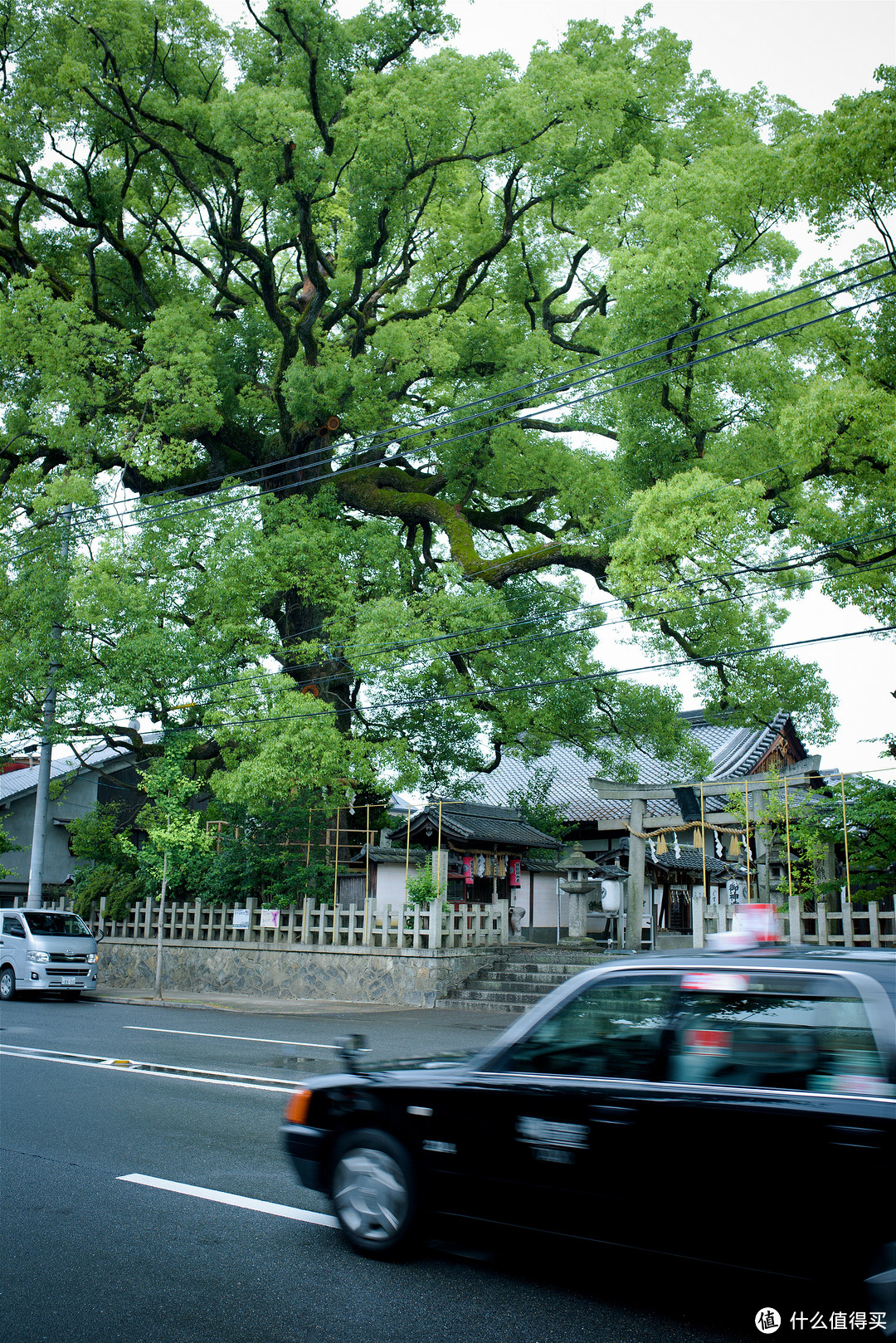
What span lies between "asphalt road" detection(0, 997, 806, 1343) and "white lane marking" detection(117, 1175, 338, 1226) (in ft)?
0.09

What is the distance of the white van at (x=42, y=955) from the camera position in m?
19.6

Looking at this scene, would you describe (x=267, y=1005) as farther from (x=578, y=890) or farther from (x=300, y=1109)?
(x=300, y=1109)

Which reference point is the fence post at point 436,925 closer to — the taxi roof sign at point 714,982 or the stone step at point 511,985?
the stone step at point 511,985

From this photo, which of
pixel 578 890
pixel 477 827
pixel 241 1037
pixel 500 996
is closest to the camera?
pixel 241 1037

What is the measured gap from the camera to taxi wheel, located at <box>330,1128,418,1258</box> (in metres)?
4.52

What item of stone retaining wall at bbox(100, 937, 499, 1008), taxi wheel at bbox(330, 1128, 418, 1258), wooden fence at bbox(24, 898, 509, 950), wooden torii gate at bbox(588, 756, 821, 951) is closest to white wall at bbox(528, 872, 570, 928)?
wooden fence at bbox(24, 898, 509, 950)

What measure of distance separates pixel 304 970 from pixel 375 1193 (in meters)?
16.7

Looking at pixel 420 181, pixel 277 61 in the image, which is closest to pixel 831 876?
pixel 420 181

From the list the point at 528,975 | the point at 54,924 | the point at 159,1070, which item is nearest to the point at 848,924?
the point at 528,975

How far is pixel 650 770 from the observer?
109ft

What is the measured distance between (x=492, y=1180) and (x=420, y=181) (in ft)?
68.2

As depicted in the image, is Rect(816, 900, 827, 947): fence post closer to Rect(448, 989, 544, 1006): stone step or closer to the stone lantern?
Rect(448, 989, 544, 1006): stone step

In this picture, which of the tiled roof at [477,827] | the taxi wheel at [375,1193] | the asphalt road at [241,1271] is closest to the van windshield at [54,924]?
the tiled roof at [477,827]

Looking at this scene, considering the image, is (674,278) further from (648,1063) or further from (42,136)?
(42,136)
